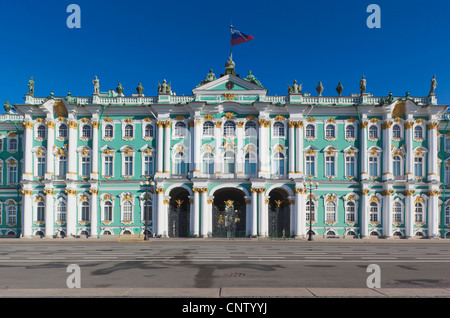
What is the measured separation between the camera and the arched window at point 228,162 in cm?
4359

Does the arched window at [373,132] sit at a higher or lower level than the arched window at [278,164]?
higher

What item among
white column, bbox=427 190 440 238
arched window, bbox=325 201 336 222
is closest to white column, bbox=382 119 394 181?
white column, bbox=427 190 440 238

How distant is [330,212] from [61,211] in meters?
32.7

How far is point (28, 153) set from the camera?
1727 inches

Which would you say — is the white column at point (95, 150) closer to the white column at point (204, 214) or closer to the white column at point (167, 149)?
the white column at point (167, 149)

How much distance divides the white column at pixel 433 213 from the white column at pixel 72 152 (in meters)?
42.8

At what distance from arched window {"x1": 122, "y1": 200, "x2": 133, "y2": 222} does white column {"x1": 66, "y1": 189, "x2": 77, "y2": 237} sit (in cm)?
587

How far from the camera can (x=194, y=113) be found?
4366 cm

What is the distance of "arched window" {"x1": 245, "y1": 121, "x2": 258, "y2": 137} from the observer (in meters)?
43.9

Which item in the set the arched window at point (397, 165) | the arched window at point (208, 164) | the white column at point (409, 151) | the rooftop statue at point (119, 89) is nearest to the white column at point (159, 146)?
the arched window at point (208, 164)

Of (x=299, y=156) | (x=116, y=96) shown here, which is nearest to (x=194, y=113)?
(x=116, y=96)

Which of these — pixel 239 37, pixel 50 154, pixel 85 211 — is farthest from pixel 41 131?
pixel 239 37

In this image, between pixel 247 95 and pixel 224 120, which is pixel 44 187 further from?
pixel 247 95

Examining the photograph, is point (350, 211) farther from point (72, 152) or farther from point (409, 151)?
point (72, 152)
